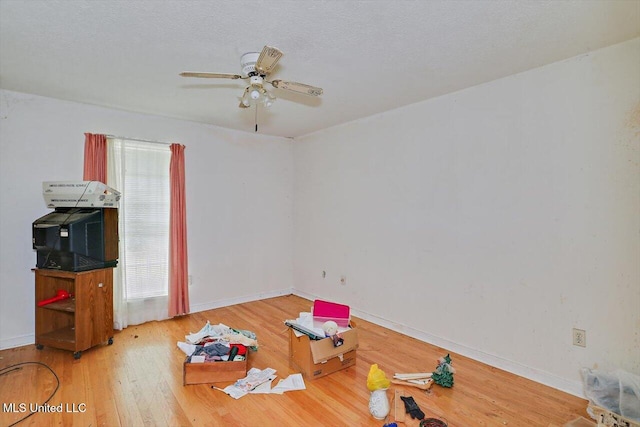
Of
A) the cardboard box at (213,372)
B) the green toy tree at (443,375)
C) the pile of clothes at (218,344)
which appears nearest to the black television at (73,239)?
the pile of clothes at (218,344)

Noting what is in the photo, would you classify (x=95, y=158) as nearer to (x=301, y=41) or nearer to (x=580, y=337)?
(x=301, y=41)

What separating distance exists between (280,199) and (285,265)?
1052 mm

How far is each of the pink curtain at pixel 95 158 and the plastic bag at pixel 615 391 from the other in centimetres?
461

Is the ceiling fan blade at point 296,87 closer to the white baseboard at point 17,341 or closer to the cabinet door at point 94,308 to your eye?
the cabinet door at point 94,308

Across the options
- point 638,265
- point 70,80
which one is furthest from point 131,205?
point 638,265

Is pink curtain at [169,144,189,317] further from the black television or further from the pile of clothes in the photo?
the black television

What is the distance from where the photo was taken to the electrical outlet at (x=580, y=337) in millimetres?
2307

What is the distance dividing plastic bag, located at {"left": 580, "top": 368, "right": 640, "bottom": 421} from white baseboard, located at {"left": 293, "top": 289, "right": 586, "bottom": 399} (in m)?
0.17

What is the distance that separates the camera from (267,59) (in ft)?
6.01

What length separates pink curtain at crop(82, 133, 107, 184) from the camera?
133 inches

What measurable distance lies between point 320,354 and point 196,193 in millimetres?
2712

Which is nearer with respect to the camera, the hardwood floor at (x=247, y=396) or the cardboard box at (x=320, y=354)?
the hardwood floor at (x=247, y=396)

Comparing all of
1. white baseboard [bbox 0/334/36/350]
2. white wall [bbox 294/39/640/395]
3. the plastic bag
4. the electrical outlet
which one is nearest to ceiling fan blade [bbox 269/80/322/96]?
white wall [bbox 294/39/640/395]

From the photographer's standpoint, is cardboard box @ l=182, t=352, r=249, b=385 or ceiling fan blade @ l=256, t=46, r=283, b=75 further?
cardboard box @ l=182, t=352, r=249, b=385
